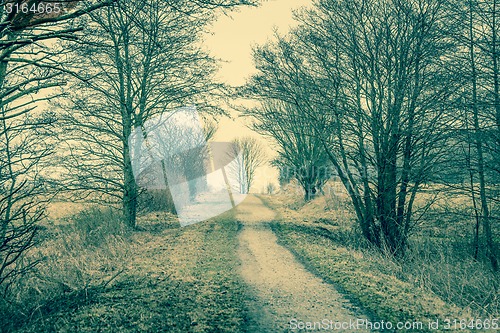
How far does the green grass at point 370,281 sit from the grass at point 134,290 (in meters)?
1.81

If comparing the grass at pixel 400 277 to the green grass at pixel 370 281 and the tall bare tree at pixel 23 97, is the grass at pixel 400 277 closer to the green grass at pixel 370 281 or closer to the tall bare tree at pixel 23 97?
the green grass at pixel 370 281

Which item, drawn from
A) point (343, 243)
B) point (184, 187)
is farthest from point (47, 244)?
point (184, 187)

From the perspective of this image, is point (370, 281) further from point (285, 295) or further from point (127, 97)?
point (127, 97)

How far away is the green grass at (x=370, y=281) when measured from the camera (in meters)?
5.19

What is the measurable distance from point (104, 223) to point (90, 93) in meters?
4.27

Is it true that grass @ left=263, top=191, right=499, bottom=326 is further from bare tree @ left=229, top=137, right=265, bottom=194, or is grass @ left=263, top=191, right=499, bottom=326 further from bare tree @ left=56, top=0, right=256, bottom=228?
bare tree @ left=229, top=137, right=265, bottom=194

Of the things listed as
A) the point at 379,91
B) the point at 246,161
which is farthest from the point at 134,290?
the point at 246,161

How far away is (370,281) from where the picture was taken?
22.1ft

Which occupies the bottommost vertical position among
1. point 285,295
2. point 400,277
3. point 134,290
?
point 400,277

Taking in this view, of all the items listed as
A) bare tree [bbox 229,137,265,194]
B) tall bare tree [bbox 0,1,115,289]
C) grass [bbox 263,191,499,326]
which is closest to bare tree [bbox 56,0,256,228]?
tall bare tree [bbox 0,1,115,289]

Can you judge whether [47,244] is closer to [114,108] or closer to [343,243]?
[114,108]

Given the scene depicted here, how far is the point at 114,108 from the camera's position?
11.9 m

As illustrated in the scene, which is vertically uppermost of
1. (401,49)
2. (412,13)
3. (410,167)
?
(412,13)

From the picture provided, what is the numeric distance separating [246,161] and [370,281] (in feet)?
163
